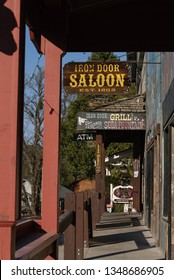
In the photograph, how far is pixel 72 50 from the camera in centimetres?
640

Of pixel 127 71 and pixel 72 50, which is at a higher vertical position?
pixel 127 71

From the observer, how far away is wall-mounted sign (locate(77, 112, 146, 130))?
20.5 m

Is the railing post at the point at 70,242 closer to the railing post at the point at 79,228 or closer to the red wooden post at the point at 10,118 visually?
the railing post at the point at 79,228

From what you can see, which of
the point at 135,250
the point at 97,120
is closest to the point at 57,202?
the point at 135,250

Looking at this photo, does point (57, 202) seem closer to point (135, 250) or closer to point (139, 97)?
point (135, 250)

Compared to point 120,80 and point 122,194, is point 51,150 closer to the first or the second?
point 120,80

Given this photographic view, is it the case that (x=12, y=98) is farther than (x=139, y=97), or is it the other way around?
(x=139, y=97)

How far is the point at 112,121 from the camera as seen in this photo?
2094cm

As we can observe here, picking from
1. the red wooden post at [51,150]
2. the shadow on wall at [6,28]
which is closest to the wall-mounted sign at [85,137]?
the red wooden post at [51,150]

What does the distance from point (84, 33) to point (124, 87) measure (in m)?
Answer: 6.69

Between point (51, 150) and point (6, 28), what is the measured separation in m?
2.40

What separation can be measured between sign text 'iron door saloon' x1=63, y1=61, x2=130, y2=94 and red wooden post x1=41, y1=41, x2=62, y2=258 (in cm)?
639

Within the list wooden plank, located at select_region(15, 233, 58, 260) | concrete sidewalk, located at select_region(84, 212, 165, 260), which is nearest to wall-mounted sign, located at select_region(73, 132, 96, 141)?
concrete sidewalk, located at select_region(84, 212, 165, 260)
